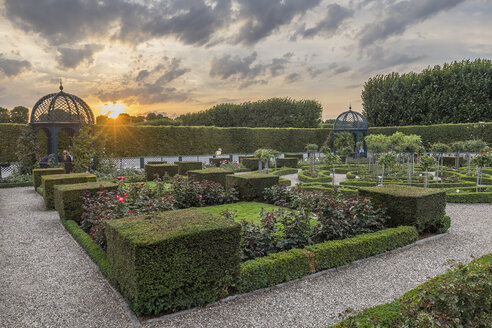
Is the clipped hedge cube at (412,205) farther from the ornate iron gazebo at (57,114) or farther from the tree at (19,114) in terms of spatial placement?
the tree at (19,114)

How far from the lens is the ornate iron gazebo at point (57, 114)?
1555cm

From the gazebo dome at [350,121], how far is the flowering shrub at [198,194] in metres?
17.0

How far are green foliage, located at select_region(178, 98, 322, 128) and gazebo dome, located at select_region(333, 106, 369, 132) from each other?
688 inches

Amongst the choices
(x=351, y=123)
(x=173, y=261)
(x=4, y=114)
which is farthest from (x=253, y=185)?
(x=4, y=114)

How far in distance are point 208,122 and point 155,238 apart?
44.6 metres

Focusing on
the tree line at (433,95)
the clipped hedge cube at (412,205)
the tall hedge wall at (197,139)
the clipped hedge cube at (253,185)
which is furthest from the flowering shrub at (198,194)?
the tree line at (433,95)

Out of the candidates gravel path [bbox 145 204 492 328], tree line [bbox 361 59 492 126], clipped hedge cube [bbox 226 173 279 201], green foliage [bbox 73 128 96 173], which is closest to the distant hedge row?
tree line [bbox 361 59 492 126]

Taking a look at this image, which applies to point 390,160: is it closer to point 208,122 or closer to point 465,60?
point 465,60

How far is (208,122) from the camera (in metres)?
47.3

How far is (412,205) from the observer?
6184mm

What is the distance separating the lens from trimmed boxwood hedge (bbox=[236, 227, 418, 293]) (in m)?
4.17

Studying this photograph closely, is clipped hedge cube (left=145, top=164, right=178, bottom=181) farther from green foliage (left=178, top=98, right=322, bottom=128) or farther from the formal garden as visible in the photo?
green foliage (left=178, top=98, right=322, bottom=128)

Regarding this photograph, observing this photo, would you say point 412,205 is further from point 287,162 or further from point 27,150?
point 27,150

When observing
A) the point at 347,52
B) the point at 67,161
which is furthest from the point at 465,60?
the point at 67,161
